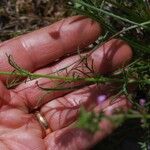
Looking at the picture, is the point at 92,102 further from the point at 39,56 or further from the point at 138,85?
the point at 39,56

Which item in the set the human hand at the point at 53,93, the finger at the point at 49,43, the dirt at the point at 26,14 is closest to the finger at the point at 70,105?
the human hand at the point at 53,93

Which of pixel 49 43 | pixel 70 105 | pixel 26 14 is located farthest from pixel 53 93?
pixel 26 14

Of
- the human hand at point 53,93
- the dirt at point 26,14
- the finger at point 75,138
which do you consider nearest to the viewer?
the finger at point 75,138

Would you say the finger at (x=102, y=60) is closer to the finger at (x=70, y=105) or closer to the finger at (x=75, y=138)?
the finger at (x=70, y=105)

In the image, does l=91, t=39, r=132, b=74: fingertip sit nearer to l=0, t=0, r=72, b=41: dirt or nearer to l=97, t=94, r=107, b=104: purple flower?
l=97, t=94, r=107, b=104: purple flower

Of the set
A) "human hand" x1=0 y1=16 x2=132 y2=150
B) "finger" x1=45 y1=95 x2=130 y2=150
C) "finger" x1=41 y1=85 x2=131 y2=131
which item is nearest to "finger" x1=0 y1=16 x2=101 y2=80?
"human hand" x1=0 y1=16 x2=132 y2=150

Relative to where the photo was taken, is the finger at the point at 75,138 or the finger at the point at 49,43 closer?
the finger at the point at 75,138

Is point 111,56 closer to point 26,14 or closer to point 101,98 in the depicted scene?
point 101,98
